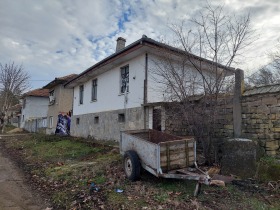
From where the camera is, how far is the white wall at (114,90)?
38.5ft

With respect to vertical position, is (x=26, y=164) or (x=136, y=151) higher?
(x=136, y=151)

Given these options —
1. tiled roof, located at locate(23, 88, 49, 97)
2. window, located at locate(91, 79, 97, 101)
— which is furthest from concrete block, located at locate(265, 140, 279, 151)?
tiled roof, located at locate(23, 88, 49, 97)

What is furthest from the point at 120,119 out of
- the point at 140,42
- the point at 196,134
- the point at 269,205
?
the point at 269,205

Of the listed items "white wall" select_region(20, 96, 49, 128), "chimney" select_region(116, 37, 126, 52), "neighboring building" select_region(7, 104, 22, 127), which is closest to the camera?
"chimney" select_region(116, 37, 126, 52)

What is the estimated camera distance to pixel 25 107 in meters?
38.9

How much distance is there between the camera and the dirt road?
4907 mm

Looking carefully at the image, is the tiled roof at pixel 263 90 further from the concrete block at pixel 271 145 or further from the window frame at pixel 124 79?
the window frame at pixel 124 79

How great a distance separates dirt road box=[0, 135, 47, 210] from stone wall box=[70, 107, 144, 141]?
5.76 m

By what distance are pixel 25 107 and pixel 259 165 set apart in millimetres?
39515

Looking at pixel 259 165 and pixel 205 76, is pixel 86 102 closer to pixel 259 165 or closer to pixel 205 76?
pixel 205 76

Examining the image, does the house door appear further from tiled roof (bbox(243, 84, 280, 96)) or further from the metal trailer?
the metal trailer

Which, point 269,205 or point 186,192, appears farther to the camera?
point 186,192

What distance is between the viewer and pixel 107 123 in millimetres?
14547

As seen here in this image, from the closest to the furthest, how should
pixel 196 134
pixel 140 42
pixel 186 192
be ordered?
pixel 186 192 → pixel 196 134 → pixel 140 42
